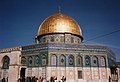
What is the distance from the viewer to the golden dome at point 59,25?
2842 centimetres

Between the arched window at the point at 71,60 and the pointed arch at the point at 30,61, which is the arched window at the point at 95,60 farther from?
the pointed arch at the point at 30,61

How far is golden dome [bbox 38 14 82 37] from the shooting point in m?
28.4

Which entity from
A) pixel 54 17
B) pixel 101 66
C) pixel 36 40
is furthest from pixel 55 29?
pixel 101 66

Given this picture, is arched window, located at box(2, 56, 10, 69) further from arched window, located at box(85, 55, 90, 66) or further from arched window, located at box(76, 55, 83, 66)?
arched window, located at box(85, 55, 90, 66)

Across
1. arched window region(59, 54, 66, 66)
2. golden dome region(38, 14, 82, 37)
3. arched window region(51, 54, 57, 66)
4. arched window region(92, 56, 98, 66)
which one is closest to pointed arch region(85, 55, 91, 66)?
arched window region(92, 56, 98, 66)

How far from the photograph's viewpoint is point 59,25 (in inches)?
1125

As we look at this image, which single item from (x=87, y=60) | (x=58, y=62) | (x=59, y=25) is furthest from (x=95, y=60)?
(x=59, y=25)

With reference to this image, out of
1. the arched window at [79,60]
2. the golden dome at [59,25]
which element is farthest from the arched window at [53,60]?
the golden dome at [59,25]

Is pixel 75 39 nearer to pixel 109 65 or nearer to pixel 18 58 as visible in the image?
pixel 109 65

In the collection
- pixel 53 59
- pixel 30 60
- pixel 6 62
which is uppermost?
pixel 53 59

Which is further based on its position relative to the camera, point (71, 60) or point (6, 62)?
point (6, 62)

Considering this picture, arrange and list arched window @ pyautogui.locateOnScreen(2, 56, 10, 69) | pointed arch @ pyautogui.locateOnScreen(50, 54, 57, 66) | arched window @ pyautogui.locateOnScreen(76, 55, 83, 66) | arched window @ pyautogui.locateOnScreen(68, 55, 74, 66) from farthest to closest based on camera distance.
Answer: arched window @ pyautogui.locateOnScreen(2, 56, 10, 69) < arched window @ pyautogui.locateOnScreen(76, 55, 83, 66) < arched window @ pyautogui.locateOnScreen(68, 55, 74, 66) < pointed arch @ pyautogui.locateOnScreen(50, 54, 57, 66)

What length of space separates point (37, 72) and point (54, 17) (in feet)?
34.1

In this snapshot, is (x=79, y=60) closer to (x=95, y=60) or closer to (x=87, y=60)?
(x=87, y=60)
